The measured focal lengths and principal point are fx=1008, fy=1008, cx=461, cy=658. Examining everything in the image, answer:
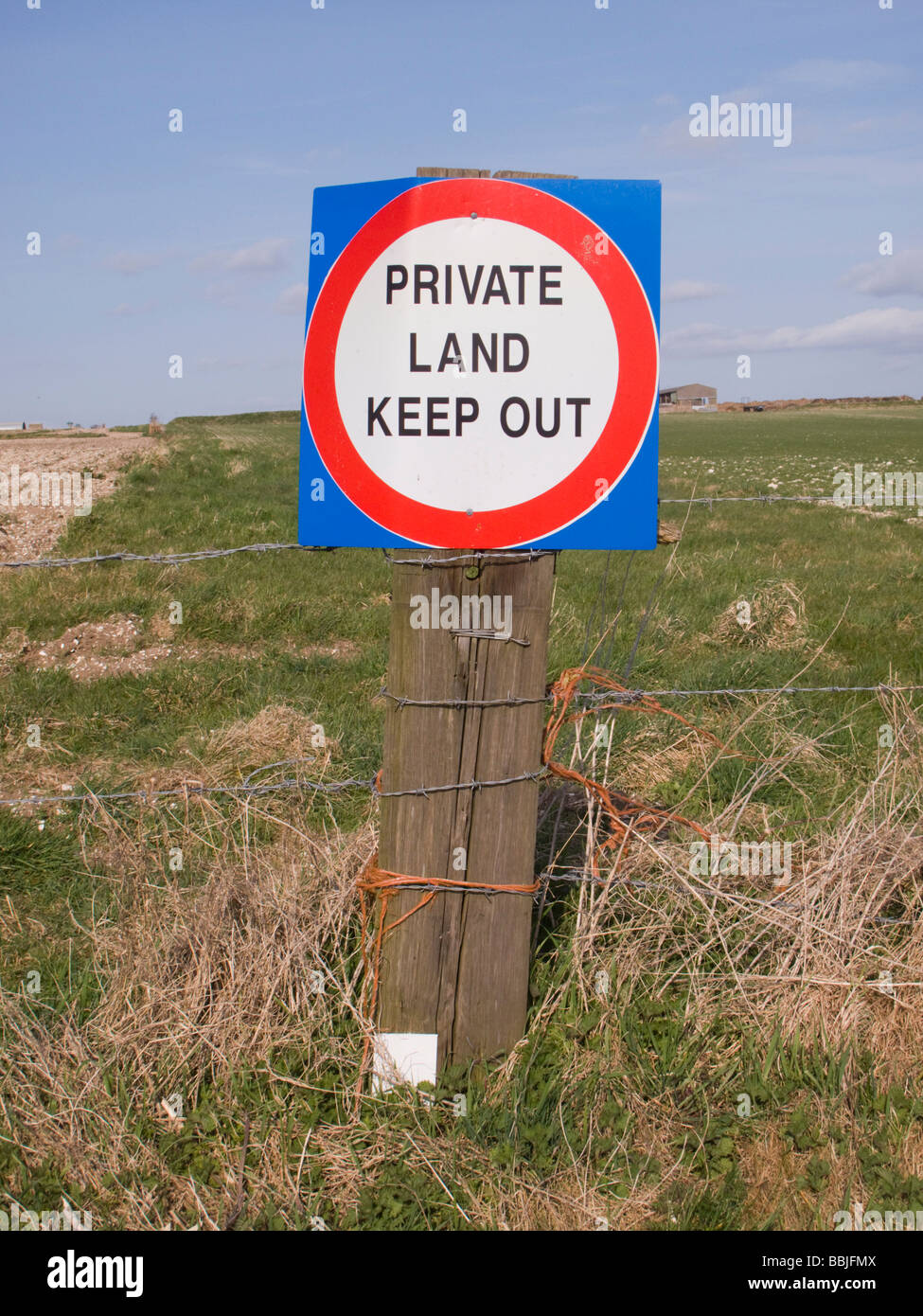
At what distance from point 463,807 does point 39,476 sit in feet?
51.3

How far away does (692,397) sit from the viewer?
502ft

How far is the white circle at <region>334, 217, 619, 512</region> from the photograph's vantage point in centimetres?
237

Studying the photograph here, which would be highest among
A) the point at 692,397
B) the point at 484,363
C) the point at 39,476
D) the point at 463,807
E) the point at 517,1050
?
the point at 692,397

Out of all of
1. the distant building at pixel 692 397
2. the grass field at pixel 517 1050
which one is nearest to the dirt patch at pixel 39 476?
the grass field at pixel 517 1050

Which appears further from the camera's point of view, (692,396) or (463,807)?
(692,396)

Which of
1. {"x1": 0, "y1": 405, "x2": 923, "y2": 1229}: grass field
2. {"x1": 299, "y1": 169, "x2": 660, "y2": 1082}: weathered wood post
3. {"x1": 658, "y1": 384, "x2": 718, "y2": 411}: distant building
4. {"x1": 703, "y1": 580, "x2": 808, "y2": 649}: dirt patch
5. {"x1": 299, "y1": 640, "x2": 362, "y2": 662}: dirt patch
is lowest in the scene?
{"x1": 0, "y1": 405, "x2": 923, "y2": 1229}: grass field

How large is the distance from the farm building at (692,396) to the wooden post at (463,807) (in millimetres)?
146712

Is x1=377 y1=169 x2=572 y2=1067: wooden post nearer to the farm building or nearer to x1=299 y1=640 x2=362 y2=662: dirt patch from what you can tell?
x1=299 y1=640 x2=362 y2=662: dirt patch

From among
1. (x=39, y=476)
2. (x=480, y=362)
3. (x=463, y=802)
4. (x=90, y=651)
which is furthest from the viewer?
(x=39, y=476)

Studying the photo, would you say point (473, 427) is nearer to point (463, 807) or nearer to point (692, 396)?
point (463, 807)

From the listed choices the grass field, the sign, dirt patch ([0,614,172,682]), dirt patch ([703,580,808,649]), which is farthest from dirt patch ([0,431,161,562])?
the sign

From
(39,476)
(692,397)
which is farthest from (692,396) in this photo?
(39,476)

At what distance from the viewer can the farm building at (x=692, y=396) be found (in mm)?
146125
